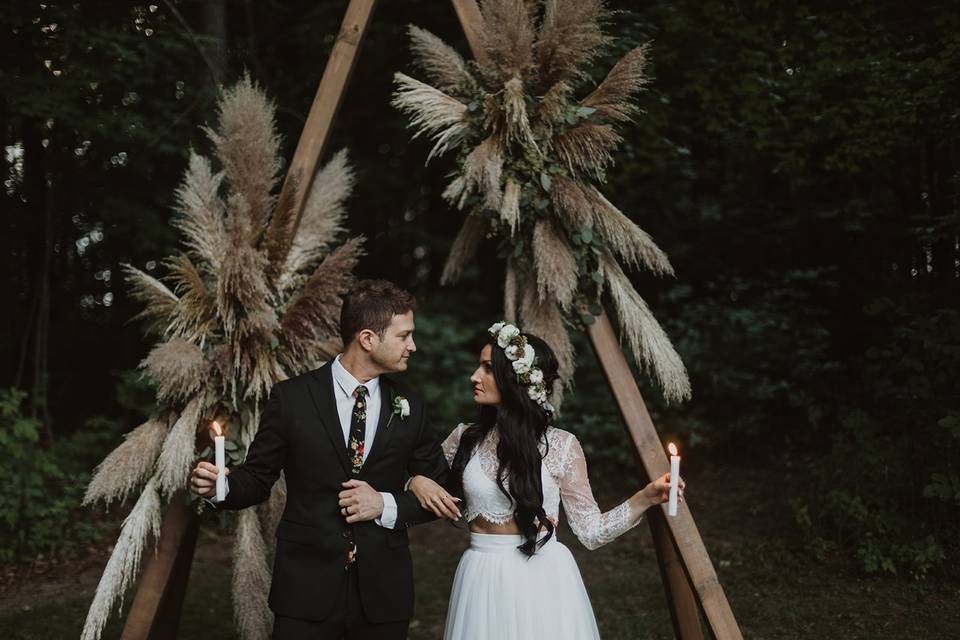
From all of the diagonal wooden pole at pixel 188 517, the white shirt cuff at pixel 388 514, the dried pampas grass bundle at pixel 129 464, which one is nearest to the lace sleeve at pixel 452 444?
the white shirt cuff at pixel 388 514

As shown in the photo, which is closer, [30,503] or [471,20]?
[471,20]

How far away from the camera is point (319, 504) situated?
2.94 metres

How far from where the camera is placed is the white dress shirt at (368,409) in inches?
116

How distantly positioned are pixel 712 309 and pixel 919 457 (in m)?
2.76

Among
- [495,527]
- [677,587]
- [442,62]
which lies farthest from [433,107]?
[677,587]

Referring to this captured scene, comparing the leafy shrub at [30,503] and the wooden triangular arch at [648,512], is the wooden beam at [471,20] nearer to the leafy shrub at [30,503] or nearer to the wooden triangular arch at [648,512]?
the wooden triangular arch at [648,512]

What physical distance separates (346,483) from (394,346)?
0.51 meters

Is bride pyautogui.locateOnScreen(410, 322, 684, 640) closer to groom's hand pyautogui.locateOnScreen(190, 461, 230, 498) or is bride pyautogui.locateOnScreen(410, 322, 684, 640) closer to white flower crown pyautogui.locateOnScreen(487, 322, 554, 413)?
→ white flower crown pyautogui.locateOnScreen(487, 322, 554, 413)

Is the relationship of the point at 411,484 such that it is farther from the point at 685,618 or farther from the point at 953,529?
the point at 953,529

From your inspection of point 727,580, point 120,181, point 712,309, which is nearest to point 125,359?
point 120,181

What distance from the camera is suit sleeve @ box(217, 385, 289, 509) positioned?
2.94m

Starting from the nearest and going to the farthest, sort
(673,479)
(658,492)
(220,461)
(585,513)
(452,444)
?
(220,461) → (673,479) → (658,492) → (585,513) → (452,444)

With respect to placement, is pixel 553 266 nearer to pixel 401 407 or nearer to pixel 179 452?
pixel 401 407

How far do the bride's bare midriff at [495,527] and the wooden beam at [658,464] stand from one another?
24.5 inches
